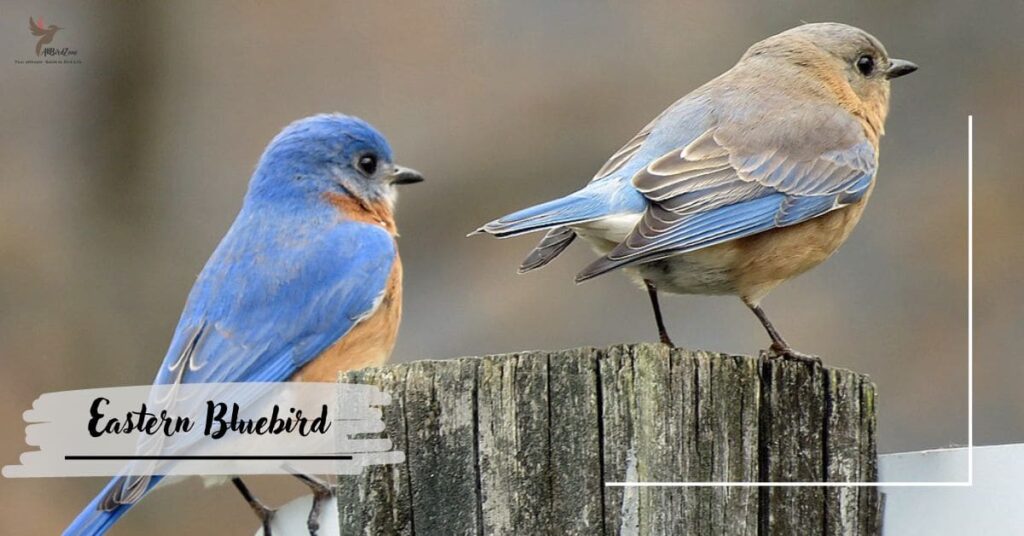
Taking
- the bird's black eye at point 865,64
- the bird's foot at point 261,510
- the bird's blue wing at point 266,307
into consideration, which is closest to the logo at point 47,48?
the bird's blue wing at point 266,307

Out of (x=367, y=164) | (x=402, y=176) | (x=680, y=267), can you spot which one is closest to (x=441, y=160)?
(x=402, y=176)

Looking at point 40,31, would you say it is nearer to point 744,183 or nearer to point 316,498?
point 744,183

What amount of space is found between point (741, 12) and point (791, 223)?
348cm

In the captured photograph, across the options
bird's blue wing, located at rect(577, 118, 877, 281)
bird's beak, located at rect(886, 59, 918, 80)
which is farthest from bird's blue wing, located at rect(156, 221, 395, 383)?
bird's beak, located at rect(886, 59, 918, 80)

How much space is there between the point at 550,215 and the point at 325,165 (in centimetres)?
174

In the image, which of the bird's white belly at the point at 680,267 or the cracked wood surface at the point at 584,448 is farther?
the bird's white belly at the point at 680,267

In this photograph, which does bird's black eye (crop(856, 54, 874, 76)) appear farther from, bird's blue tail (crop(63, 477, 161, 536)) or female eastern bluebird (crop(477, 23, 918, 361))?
bird's blue tail (crop(63, 477, 161, 536))

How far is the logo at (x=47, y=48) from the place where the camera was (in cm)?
802

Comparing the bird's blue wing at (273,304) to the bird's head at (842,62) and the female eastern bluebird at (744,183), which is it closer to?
the female eastern bluebird at (744,183)

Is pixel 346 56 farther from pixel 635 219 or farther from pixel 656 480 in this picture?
pixel 656 480

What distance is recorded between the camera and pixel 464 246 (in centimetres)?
781

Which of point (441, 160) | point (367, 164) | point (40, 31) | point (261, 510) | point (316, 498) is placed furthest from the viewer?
point (40, 31)

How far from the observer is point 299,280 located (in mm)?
5000

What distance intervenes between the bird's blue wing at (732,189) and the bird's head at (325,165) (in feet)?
4.93
